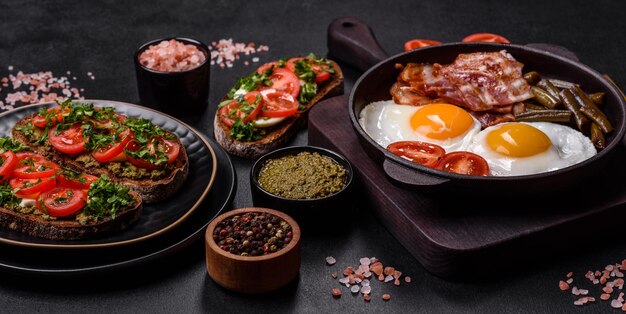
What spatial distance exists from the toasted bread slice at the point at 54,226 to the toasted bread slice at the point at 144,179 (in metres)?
0.39

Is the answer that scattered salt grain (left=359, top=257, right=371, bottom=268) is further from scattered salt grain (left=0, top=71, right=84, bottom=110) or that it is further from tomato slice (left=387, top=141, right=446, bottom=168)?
scattered salt grain (left=0, top=71, right=84, bottom=110)

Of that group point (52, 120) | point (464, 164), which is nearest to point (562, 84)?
point (464, 164)

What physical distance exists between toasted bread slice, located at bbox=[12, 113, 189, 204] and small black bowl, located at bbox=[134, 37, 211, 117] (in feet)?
2.83

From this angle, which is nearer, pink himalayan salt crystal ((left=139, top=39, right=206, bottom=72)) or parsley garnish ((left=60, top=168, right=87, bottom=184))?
parsley garnish ((left=60, top=168, right=87, bottom=184))

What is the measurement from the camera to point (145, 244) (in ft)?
16.4

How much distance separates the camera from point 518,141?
17.7 feet

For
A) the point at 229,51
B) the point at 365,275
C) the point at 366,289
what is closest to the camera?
the point at 366,289

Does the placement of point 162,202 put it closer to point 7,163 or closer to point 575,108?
point 7,163

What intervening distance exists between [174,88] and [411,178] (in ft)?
7.73

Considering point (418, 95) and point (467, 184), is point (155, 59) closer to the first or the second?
point (418, 95)

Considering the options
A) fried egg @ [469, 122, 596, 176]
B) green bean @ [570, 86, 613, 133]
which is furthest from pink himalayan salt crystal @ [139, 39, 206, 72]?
green bean @ [570, 86, 613, 133]

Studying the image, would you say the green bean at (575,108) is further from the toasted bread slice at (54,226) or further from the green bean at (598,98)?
the toasted bread slice at (54,226)

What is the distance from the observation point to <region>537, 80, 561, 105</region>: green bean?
593cm

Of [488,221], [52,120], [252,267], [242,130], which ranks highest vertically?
[488,221]
